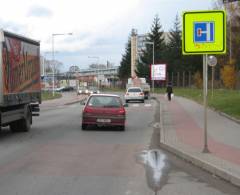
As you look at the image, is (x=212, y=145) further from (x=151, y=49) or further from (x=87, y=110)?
(x=151, y=49)

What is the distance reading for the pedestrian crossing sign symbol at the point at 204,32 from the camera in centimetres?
1385

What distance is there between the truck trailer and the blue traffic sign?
6768 mm

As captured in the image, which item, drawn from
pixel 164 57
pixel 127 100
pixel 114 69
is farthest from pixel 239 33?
pixel 114 69

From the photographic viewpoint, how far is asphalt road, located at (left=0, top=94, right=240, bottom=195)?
32.1ft

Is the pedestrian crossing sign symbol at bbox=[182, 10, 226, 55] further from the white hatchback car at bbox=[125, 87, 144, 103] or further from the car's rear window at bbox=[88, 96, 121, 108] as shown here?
the white hatchback car at bbox=[125, 87, 144, 103]

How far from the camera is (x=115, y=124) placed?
75.2 feet

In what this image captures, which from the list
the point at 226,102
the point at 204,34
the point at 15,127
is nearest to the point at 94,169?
the point at 204,34

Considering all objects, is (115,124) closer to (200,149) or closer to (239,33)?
(200,149)

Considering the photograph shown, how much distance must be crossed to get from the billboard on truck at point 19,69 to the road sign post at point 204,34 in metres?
6.58

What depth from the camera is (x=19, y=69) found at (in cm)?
2045

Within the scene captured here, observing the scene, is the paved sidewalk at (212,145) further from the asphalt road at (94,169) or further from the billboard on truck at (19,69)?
the billboard on truck at (19,69)

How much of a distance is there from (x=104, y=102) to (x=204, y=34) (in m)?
9.87

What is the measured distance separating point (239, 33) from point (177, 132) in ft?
173

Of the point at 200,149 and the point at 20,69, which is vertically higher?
the point at 20,69
